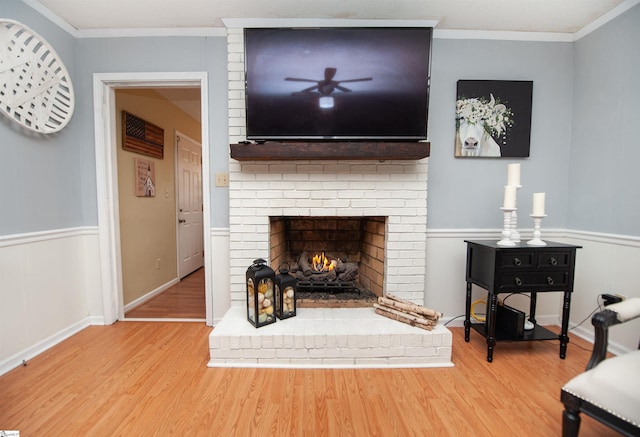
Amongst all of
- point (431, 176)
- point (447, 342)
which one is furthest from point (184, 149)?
point (447, 342)

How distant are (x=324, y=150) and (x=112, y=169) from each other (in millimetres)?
1805

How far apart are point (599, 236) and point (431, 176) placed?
48.0 inches

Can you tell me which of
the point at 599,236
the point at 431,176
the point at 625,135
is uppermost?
the point at 625,135

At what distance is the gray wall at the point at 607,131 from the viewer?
6.04ft

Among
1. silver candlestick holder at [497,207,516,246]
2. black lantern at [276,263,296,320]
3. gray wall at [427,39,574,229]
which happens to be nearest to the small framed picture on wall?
black lantern at [276,263,296,320]

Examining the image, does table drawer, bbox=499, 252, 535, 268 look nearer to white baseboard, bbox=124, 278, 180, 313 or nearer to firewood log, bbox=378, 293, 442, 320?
firewood log, bbox=378, 293, 442, 320

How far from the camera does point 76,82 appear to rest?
2225mm

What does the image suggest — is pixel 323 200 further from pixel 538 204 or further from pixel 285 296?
pixel 538 204

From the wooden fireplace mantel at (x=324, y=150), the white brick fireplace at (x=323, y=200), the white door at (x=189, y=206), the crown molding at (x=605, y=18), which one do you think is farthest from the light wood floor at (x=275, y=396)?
the crown molding at (x=605, y=18)

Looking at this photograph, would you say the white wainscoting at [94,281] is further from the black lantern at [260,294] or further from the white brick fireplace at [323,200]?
the black lantern at [260,294]

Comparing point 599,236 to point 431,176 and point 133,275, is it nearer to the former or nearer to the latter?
point 431,176

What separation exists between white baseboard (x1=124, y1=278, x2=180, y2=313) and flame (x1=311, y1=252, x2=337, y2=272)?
1817mm

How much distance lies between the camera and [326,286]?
2266mm

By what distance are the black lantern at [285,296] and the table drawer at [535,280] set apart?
52.4 inches
